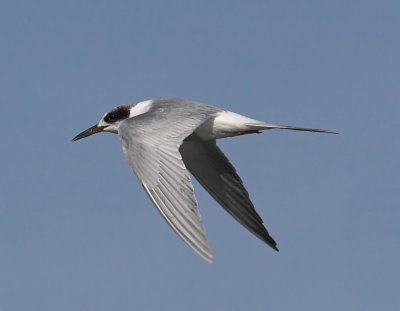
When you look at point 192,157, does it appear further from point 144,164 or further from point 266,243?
point 144,164

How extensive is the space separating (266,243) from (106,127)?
3.96 meters

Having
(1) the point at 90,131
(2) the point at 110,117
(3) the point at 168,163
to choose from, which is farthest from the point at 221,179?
(3) the point at 168,163

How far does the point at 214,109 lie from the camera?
19.9 m

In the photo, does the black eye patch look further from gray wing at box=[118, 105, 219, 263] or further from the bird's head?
gray wing at box=[118, 105, 219, 263]

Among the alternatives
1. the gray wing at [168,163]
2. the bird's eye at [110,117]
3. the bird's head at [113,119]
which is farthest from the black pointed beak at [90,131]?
the gray wing at [168,163]

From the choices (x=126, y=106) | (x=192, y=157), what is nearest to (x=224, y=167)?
(x=192, y=157)

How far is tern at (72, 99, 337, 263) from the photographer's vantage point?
630 inches

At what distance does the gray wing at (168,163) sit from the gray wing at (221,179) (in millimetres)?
1892

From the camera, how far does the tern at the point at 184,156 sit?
1600cm

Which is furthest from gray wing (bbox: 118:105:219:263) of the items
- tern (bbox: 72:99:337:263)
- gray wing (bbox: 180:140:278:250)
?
gray wing (bbox: 180:140:278:250)

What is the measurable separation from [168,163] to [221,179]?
4.31 meters

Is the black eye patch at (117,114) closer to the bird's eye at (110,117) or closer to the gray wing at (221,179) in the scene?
the bird's eye at (110,117)

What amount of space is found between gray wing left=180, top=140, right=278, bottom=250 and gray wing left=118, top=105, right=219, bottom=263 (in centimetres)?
189

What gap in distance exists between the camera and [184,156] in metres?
21.3
